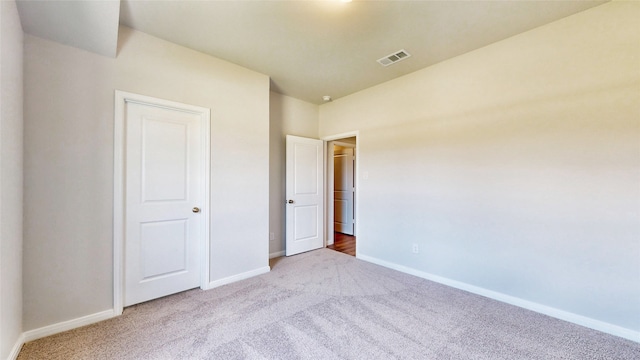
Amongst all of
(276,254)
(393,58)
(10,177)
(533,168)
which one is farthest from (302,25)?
(276,254)

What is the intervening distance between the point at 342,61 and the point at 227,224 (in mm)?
2368

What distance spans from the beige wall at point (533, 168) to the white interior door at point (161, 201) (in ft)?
8.30

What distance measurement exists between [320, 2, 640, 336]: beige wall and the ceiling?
32cm

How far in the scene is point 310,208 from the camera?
420 centimetres

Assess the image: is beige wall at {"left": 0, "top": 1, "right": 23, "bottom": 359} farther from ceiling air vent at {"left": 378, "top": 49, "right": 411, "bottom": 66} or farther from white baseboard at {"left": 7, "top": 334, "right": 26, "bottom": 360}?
ceiling air vent at {"left": 378, "top": 49, "right": 411, "bottom": 66}

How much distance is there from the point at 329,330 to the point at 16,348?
86.5 inches

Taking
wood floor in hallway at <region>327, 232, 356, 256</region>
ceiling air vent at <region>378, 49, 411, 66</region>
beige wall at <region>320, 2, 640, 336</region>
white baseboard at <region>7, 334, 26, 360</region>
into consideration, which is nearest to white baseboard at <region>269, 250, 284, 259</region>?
wood floor in hallway at <region>327, 232, 356, 256</region>

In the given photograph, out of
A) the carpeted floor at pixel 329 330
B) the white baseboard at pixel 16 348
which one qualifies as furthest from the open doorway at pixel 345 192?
the white baseboard at pixel 16 348

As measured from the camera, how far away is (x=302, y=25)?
225 centimetres

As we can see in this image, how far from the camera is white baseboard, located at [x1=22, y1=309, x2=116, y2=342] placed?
73.5 inches

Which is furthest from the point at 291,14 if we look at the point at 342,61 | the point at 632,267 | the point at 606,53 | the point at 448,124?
the point at 632,267

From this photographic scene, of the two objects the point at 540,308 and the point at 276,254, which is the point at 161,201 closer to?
the point at 276,254

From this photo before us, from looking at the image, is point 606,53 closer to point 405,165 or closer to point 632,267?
point 632,267

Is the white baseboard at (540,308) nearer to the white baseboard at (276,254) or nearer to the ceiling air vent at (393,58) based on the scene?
the white baseboard at (276,254)
